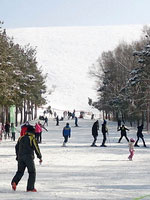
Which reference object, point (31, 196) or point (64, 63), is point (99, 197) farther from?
point (64, 63)

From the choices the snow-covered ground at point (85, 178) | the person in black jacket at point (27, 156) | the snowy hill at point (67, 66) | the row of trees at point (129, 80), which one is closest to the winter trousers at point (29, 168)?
the person in black jacket at point (27, 156)

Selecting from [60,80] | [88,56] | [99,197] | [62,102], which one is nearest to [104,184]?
[99,197]

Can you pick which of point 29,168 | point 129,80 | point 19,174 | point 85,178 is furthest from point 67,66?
point 29,168

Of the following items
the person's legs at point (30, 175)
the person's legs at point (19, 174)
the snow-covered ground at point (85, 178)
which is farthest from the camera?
the person's legs at point (19, 174)

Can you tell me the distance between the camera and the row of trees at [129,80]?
40469 millimetres

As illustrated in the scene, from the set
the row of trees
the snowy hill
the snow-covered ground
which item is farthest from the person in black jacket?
the snowy hill

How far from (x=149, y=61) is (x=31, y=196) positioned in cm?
3058

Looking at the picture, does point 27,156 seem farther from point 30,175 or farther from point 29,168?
point 30,175

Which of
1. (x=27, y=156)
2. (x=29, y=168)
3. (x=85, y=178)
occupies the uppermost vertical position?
(x=27, y=156)

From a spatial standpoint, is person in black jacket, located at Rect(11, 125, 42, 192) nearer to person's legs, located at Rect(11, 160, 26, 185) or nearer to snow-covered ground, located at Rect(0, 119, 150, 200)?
person's legs, located at Rect(11, 160, 26, 185)

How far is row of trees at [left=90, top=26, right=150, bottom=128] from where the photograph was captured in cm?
4047

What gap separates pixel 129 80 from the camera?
133ft

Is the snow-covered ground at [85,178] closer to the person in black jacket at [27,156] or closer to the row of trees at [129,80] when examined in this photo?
the person in black jacket at [27,156]

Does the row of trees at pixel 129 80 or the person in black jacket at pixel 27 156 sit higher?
the row of trees at pixel 129 80
